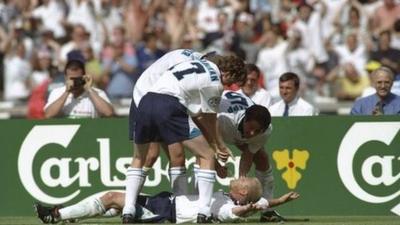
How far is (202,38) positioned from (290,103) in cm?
758

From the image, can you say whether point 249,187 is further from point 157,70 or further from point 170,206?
point 157,70

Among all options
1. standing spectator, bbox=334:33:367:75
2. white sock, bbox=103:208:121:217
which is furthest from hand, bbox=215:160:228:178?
standing spectator, bbox=334:33:367:75

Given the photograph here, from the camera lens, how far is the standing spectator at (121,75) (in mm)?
25016

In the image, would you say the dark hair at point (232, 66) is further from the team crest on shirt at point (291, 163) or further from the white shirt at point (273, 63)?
the white shirt at point (273, 63)

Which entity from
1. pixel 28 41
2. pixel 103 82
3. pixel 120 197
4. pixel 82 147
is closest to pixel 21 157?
pixel 82 147

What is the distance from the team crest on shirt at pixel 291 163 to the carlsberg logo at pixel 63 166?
1427mm

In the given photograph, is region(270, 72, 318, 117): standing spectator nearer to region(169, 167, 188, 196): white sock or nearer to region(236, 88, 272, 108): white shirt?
region(236, 88, 272, 108): white shirt

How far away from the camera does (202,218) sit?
14.5m

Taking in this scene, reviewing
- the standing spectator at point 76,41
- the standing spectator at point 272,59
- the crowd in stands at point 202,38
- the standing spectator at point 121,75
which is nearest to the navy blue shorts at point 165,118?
the crowd in stands at point 202,38

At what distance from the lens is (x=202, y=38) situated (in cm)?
2573

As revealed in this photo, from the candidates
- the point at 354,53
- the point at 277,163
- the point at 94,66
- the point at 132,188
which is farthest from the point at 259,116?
the point at 94,66

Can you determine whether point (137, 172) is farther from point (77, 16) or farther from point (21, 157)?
point (77, 16)

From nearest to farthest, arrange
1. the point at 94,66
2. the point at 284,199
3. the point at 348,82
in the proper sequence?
the point at 284,199 → the point at 348,82 → the point at 94,66

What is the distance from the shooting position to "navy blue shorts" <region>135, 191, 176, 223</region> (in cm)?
1480
